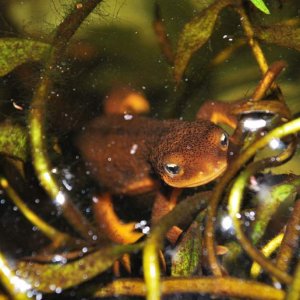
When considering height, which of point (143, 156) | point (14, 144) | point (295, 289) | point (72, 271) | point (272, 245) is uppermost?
point (14, 144)

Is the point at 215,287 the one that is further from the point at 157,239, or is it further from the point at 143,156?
the point at 143,156

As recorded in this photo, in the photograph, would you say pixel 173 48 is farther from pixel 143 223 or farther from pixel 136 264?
pixel 136 264

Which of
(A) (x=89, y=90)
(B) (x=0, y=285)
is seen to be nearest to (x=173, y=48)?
(A) (x=89, y=90)

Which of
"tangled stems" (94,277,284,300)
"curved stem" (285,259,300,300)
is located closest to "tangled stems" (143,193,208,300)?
"tangled stems" (94,277,284,300)

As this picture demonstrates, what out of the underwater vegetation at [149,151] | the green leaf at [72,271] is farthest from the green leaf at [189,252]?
the green leaf at [72,271]

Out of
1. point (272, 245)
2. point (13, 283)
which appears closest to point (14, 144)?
point (13, 283)

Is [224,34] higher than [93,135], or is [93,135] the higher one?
[224,34]
